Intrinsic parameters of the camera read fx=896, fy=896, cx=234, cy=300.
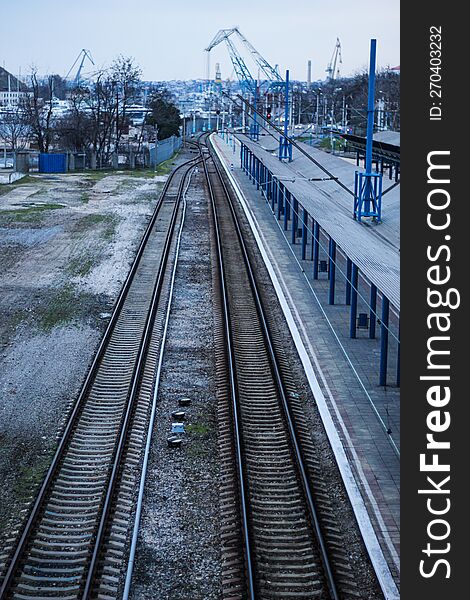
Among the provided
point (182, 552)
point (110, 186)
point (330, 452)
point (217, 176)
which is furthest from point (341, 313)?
point (217, 176)

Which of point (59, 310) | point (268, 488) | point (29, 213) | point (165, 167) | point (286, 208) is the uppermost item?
point (165, 167)

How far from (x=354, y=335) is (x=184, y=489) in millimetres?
7121

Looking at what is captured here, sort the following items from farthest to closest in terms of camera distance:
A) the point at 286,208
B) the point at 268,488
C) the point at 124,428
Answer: the point at 286,208 < the point at 124,428 < the point at 268,488

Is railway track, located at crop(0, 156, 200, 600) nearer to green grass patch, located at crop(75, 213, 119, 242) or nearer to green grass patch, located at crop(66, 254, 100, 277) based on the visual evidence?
green grass patch, located at crop(66, 254, 100, 277)

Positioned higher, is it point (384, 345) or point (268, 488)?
point (384, 345)

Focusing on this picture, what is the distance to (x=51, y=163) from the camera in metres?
52.3

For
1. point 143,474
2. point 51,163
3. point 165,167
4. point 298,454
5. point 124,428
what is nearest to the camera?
point 143,474

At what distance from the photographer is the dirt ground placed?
1155cm

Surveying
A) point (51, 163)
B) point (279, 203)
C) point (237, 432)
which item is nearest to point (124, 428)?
point (237, 432)

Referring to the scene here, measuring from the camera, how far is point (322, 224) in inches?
706

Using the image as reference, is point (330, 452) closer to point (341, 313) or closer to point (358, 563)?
point (358, 563)

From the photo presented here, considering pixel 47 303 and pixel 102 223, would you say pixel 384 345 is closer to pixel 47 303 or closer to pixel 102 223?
pixel 47 303

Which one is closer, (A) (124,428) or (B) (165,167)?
(A) (124,428)

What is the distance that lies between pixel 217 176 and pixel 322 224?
32059 millimetres
